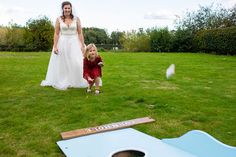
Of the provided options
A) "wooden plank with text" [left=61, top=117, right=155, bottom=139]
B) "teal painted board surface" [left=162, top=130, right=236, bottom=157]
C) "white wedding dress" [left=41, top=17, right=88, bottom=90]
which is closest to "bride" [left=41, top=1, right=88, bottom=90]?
"white wedding dress" [left=41, top=17, right=88, bottom=90]

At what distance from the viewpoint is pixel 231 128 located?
4180mm

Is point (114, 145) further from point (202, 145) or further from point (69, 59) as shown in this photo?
point (69, 59)

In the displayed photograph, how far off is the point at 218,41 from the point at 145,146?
1765 cm

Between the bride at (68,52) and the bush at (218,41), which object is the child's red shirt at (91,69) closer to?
the bride at (68,52)

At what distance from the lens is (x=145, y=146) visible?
317cm

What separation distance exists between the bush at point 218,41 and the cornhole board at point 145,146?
16.2 metres

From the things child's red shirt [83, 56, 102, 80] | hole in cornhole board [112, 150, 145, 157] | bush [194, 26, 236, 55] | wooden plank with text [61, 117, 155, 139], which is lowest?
hole in cornhole board [112, 150, 145, 157]

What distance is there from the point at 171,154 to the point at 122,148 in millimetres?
503

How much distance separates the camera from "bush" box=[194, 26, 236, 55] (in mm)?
18391

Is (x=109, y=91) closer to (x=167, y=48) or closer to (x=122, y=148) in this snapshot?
(x=122, y=148)

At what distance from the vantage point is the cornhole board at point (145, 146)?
3.01 meters

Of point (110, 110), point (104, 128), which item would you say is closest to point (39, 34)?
point (110, 110)

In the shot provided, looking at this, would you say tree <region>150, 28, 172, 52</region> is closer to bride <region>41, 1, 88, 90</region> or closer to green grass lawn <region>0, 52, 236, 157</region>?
green grass lawn <region>0, 52, 236, 157</region>

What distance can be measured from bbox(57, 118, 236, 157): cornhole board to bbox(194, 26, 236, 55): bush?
1616cm
